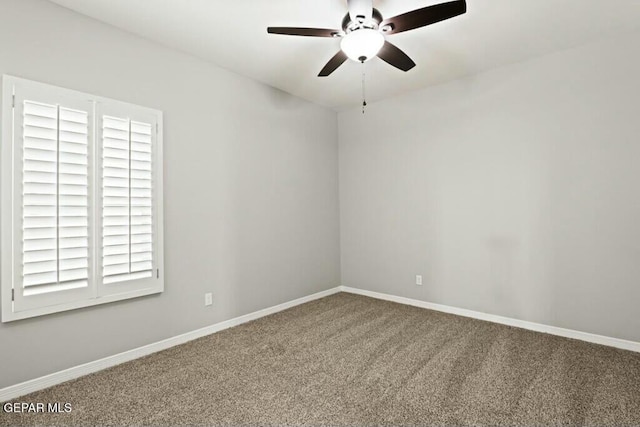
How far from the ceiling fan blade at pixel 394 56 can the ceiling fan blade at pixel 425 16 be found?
119 mm

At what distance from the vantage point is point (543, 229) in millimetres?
3232

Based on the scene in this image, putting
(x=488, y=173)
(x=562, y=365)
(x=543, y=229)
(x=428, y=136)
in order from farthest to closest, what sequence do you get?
(x=428, y=136)
(x=488, y=173)
(x=543, y=229)
(x=562, y=365)

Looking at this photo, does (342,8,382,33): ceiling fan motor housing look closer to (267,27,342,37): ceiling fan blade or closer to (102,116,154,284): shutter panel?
(267,27,342,37): ceiling fan blade

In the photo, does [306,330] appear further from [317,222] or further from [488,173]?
[488,173]

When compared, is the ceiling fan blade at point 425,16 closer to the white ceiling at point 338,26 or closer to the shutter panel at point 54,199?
the white ceiling at point 338,26

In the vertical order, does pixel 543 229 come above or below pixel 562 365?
above

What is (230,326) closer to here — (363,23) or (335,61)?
(335,61)

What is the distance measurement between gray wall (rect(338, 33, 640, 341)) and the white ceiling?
35 cm

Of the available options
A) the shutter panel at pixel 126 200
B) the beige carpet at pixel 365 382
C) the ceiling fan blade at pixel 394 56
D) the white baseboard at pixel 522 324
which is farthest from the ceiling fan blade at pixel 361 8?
the white baseboard at pixel 522 324

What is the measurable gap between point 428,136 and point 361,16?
2.18 m

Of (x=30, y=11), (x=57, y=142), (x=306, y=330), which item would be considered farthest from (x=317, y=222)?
(x=30, y=11)

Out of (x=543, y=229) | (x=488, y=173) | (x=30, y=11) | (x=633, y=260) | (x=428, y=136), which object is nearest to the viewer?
(x=30, y=11)

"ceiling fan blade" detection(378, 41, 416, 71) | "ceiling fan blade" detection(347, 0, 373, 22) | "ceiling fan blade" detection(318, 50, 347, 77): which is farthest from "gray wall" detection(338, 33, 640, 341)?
"ceiling fan blade" detection(347, 0, 373, 22)

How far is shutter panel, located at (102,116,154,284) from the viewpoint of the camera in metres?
2.57
